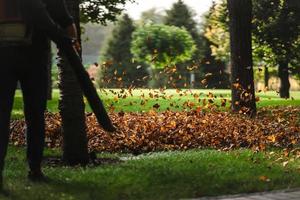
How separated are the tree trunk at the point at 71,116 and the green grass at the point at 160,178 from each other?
416mm

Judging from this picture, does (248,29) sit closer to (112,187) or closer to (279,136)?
(279,136)

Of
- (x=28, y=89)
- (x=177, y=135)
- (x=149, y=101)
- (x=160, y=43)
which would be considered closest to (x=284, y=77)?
(x=149, y=101)

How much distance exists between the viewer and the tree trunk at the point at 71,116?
7.54 meters

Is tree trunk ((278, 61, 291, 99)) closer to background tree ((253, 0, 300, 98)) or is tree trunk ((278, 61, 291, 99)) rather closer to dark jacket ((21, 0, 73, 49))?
background tree ((253, 0, 300, 98))

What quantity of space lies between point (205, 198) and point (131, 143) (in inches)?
173

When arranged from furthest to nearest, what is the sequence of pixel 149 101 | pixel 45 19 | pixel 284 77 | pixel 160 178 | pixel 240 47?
1. pixel 284 77
2. pixel 149 101
3. pixel 240 47
4. pixel 160 178
5. pixel 45 19

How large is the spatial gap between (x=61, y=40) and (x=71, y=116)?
205 cm

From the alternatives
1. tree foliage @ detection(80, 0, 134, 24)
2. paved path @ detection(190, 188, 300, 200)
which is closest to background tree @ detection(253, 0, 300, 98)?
tree foliage @ detection(80, 0, 134, 24)

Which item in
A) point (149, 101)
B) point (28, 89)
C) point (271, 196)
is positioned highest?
point (28, 89)

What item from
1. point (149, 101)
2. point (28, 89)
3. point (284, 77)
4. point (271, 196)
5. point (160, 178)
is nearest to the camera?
point (271, 196)

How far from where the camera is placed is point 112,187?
5977 mm

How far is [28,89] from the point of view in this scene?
5934 millimetres

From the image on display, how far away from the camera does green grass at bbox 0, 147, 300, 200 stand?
5.74 meters

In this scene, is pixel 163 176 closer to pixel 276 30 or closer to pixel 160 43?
pixel 276 30
